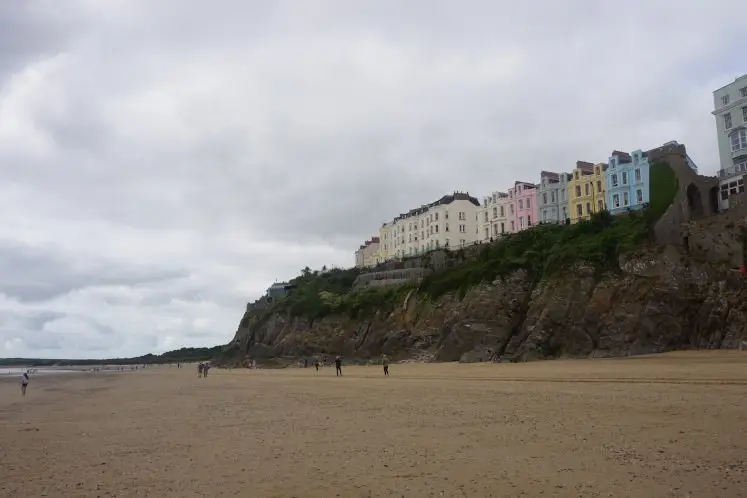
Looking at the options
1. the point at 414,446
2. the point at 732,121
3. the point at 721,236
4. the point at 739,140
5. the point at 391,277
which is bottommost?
A: the point at 414,446

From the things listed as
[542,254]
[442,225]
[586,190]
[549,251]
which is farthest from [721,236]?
[442,225]

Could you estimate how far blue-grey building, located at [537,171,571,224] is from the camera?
249 ft

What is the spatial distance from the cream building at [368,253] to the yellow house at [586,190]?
50.9m

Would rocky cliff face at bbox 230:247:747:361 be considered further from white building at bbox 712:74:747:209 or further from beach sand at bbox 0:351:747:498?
white building at bbox 712:74:747:209

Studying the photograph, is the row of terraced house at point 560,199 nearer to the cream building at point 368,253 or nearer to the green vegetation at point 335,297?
the cream building at point 368,253

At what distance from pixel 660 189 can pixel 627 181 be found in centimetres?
1905

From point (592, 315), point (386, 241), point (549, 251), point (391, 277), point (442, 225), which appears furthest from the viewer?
point (386, 241)

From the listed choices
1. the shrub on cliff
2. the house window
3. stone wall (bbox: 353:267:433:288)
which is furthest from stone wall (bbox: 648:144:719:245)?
stone wall (bbox: 353:267:433:288)

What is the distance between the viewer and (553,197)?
77062 mm

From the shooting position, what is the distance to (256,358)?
77812mm

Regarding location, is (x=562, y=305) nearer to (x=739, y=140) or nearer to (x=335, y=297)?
(x=739, y=140)

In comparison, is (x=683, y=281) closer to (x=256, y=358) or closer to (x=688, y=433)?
(x=688, y=433)

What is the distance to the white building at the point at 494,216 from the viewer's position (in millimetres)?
84238

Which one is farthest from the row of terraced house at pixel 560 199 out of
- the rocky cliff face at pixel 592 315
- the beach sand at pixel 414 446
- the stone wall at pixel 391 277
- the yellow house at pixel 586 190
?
the beach sand at pixel 414 446
